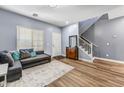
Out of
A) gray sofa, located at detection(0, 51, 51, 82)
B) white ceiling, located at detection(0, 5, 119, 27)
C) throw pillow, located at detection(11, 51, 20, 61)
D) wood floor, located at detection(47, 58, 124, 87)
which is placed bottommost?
wood floor, located at detection(47, 58, 124, 87)

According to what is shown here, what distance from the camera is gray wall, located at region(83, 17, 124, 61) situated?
4.92 meters

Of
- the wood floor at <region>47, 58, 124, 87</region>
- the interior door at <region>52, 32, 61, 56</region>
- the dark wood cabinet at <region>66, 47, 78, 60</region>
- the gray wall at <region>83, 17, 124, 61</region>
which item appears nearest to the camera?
the wood floor at <region>47, 58, 124, 87</region>

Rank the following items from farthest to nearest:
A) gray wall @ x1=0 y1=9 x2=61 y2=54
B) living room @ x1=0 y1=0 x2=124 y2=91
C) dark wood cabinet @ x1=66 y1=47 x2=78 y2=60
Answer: dark wood cabinet @ x1=66 y1=47 x2=78 y2=60 < gray wall @ x1=0 y1=9 x2=61 y2=54 < living room @ x1=0 y1=0 x2=124 y2=91

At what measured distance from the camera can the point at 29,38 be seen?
5289 mm

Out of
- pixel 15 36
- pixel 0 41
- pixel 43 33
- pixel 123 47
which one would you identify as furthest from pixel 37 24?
pixel 123 47

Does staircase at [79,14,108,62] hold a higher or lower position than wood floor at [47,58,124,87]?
higher

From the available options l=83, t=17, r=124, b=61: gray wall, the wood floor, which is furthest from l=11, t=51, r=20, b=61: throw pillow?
l=83, t=17, r=124, b=61: gray wall

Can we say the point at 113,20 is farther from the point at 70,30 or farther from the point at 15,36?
the point at 15,36

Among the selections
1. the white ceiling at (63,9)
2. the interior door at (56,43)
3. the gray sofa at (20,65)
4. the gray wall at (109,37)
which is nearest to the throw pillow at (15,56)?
the gray sofa at (20,65)

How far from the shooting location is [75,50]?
6160mm

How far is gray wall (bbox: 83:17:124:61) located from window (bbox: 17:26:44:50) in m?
3.77

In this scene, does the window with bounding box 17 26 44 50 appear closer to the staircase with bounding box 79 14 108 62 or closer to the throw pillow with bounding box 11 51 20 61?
the throw pillow with bounding box 11 51 20 61

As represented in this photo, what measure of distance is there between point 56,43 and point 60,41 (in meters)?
0.60

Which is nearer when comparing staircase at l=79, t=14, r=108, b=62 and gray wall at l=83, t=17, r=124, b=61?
gray wall at l=83, t=17, r=124, b=61
